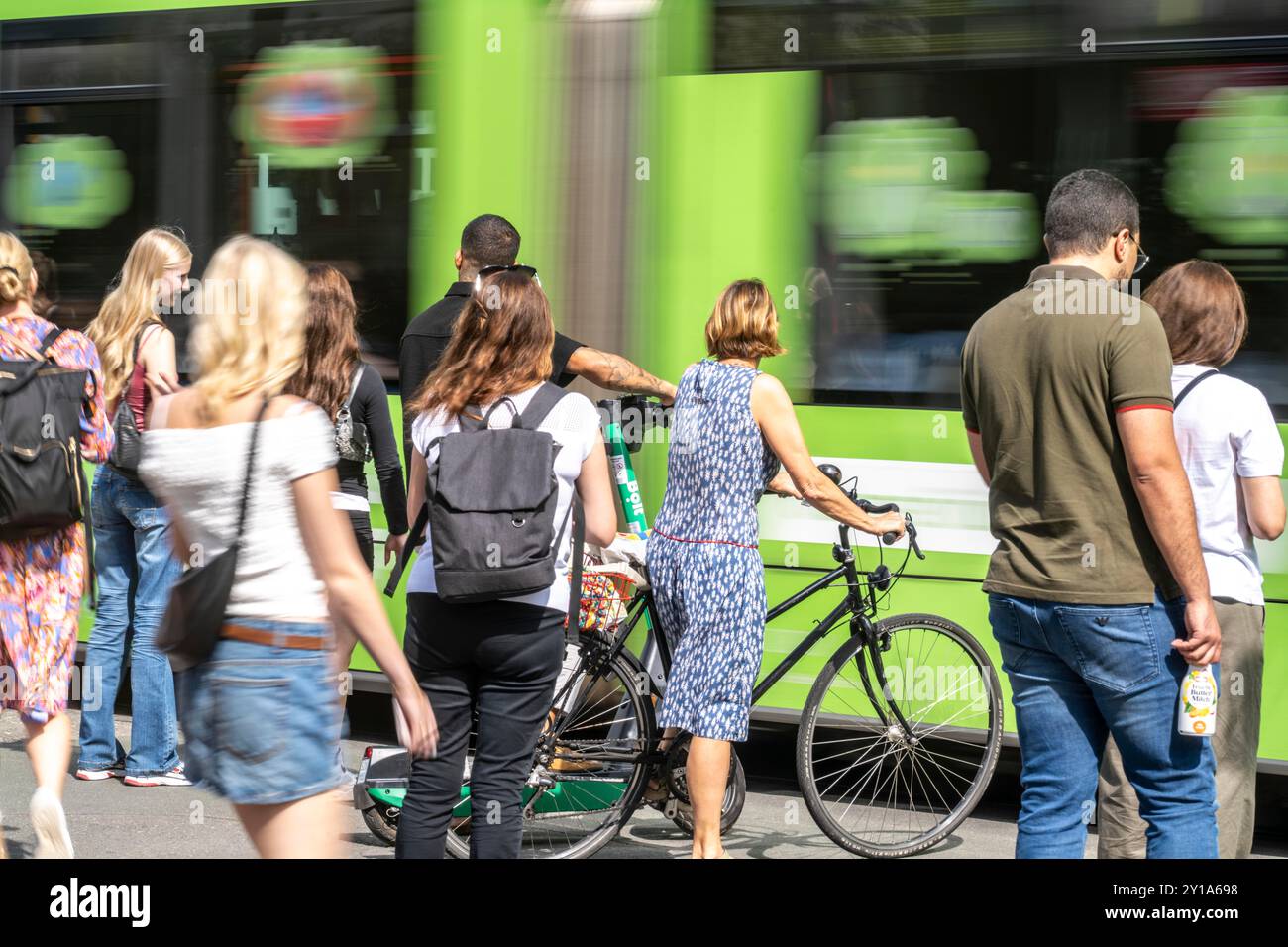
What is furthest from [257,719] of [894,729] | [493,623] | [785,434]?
[894,729]

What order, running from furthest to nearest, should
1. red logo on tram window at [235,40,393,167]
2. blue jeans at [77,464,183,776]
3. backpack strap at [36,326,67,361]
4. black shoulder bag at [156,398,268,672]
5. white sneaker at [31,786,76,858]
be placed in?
red logo on tram window at [235,40,393,167] → blue jeans at [77,464,183,776] → backpack strap at [36,326,67,361] → white sneaker at [31,786,76,858] → black shoulder bag at [156,398,268,672]

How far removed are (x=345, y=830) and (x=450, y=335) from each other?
164 cm

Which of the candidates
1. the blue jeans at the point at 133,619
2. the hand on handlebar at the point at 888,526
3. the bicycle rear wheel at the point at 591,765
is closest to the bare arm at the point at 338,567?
the bicycle rear wheel at the point at 591,765

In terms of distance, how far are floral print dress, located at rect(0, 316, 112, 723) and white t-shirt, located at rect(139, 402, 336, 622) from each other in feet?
5.41

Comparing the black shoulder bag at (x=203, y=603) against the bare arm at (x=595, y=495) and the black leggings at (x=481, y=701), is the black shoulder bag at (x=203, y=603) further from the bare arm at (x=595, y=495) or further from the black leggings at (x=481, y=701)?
the bare arm at (x=595, y=495)

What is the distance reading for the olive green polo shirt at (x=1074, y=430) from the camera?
3.27 meters

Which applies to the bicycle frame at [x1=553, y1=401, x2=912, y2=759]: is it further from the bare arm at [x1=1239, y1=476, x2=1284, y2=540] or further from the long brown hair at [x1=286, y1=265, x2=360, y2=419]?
the bare arm at [x1=1239, y1=476, x2=1284, y2=540]

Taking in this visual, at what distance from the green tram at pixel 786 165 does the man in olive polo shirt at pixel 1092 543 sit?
1.86 metres

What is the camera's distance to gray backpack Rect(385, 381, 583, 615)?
3625 mm

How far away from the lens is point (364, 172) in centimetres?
642

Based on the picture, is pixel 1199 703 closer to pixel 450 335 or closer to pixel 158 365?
pixel 450 335

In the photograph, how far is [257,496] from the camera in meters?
3.01

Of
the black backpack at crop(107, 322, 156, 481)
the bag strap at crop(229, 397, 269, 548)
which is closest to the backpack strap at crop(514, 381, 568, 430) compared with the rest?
the bag strap at crop(229, 397, 269, 548)

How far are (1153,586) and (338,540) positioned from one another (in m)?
1.67
